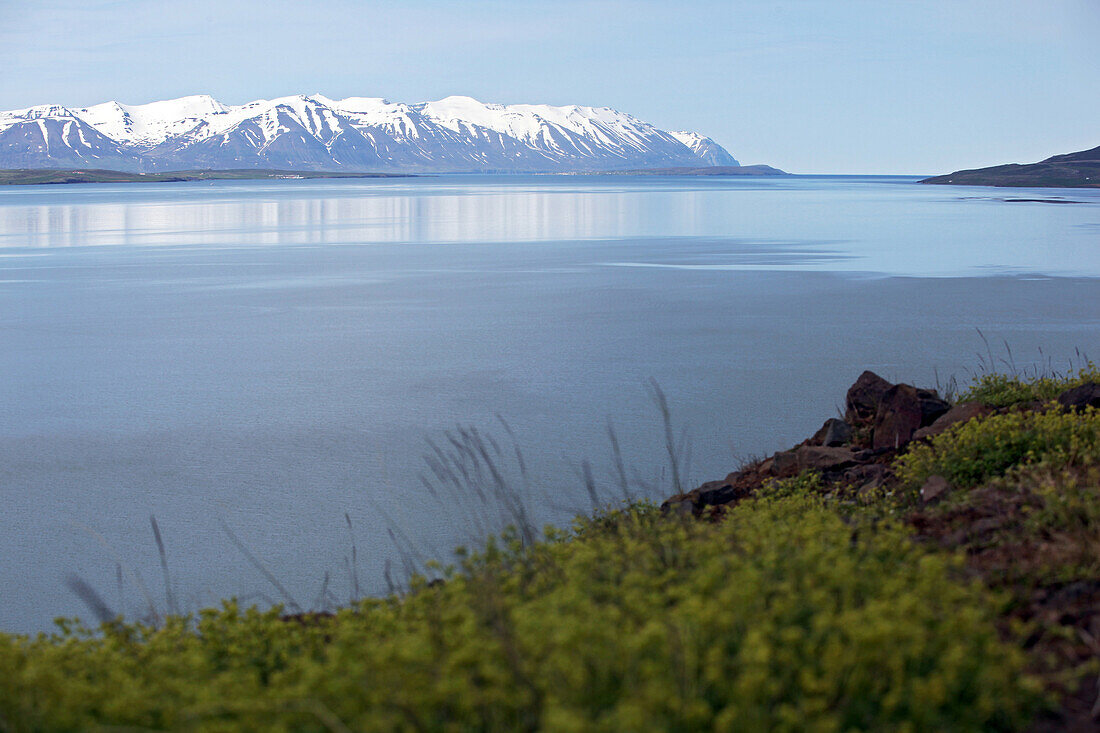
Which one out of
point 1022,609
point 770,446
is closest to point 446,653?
point 1022,609

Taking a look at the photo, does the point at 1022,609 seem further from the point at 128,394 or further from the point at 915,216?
the point at 915,216

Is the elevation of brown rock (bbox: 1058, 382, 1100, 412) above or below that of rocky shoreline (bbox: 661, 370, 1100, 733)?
above

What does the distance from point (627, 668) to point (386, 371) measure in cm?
1137

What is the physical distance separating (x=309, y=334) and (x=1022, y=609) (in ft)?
47.8

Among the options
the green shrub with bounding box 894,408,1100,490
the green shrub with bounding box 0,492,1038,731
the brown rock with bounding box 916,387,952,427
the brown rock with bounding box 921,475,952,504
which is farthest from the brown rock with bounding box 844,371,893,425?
the green shrub with bounding box 0,492,1038,731

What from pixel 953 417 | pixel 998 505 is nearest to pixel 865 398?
pixel 953 417

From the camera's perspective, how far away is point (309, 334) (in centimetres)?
1752

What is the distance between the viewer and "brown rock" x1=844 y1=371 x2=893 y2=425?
32.6 ft

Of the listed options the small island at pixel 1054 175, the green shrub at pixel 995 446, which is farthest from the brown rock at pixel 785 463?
the small island at pixel 1054 175

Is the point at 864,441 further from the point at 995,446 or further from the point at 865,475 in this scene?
the point at 995,446

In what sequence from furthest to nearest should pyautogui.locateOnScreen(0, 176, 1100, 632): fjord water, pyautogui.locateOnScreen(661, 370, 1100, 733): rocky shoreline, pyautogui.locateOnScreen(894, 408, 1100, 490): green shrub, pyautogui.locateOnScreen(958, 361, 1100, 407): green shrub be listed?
pyautogui.locateOnScreen(958, 361, 1100, 407): green shrub < pyautogui.locateOnScreen(0, 176, 1100, 632): fjord water < pyautogui.locateOnScreen(894, 408, 1100, 490): green shrub < pyautogui.locateOnScreen(661, 370, 1100, 733): rocky shoreline

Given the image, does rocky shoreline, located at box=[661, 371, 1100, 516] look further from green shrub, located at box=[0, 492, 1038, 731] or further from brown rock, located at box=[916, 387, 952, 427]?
green shrub, located at box=[0, 492, 1038, 731]

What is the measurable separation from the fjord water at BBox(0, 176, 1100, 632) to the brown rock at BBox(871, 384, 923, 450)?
1.49 m

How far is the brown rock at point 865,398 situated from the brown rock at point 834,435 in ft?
0.82
